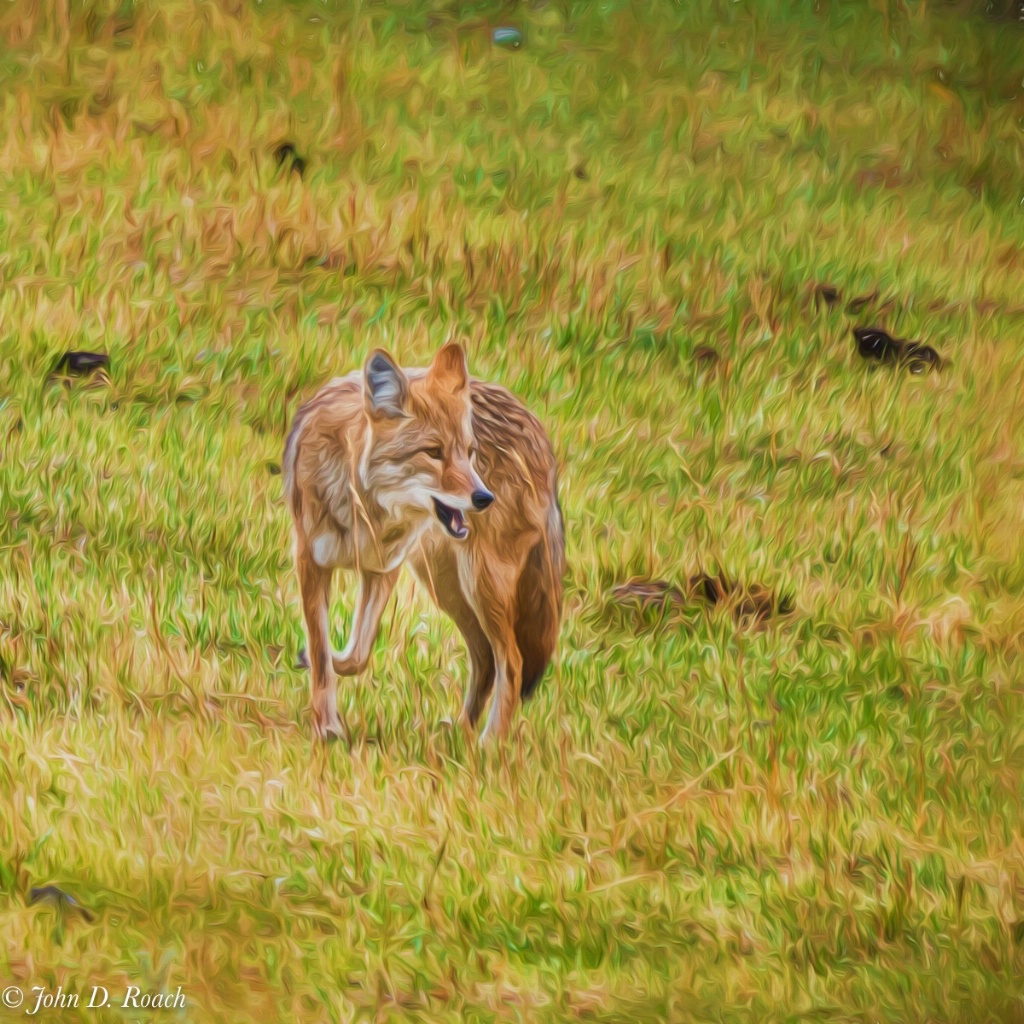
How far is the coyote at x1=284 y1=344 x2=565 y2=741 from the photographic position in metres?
2.34

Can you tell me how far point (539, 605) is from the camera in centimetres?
246

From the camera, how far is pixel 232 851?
2.30m

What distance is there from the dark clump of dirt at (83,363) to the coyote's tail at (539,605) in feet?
3.68

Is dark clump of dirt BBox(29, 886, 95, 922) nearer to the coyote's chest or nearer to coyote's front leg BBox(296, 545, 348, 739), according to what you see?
coyote's front leg BBox(296, 545, 348, 739)

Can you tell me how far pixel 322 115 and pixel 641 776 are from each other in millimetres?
1746

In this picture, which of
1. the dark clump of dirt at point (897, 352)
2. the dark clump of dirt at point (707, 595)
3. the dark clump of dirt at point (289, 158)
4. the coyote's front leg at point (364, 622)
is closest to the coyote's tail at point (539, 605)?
the dark clump of dirt at point (707, 595)

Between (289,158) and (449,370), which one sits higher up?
(289,158)

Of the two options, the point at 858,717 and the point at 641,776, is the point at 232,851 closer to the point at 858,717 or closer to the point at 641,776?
the point at 641,776

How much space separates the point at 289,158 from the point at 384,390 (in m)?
0.79

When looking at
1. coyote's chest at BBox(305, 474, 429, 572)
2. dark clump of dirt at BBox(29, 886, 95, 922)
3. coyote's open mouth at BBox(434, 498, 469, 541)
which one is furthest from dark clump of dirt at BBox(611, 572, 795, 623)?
dark clump of dirt at BBox(29, 886, 95, 922)

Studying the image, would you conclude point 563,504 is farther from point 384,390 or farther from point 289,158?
point 289,158

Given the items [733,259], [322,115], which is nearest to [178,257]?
[322,115]

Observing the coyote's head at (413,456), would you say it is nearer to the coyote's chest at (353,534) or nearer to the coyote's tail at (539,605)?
the coyote's chest at (353,534)

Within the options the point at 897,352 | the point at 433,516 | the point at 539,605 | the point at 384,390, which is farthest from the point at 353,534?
the point at 897,352
